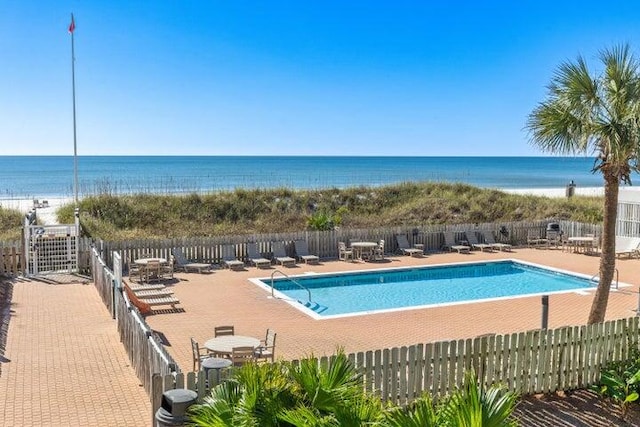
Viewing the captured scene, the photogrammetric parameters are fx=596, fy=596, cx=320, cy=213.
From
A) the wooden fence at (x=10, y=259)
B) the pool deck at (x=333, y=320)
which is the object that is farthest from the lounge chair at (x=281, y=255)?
the wooden fence at (x=10, y=259)

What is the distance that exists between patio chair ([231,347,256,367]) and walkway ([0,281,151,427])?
158cm

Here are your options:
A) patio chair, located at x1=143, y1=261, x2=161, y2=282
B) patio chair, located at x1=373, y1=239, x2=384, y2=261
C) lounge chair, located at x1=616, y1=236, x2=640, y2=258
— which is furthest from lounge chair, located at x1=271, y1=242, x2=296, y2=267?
lounge chair, located at x1=616, y1=236, x2=640, y2=258

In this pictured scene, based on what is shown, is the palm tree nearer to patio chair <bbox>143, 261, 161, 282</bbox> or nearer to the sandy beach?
patio chair <bbox>143, 261, 161, 282</bbox>

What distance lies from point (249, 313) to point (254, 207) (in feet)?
59.9

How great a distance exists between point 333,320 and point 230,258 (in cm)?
820

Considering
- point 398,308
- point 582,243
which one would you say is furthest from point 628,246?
point 398,308

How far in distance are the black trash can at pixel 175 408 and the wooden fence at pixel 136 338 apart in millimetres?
1206

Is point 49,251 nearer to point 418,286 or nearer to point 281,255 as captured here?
point 281,255

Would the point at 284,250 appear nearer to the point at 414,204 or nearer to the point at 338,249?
the point at 338,249

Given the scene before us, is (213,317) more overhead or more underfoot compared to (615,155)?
more underfoot

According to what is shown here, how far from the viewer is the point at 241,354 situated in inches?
397

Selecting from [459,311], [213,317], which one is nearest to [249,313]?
[213,317]

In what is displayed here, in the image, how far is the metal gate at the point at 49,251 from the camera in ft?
60.6

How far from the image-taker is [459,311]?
1545cm
